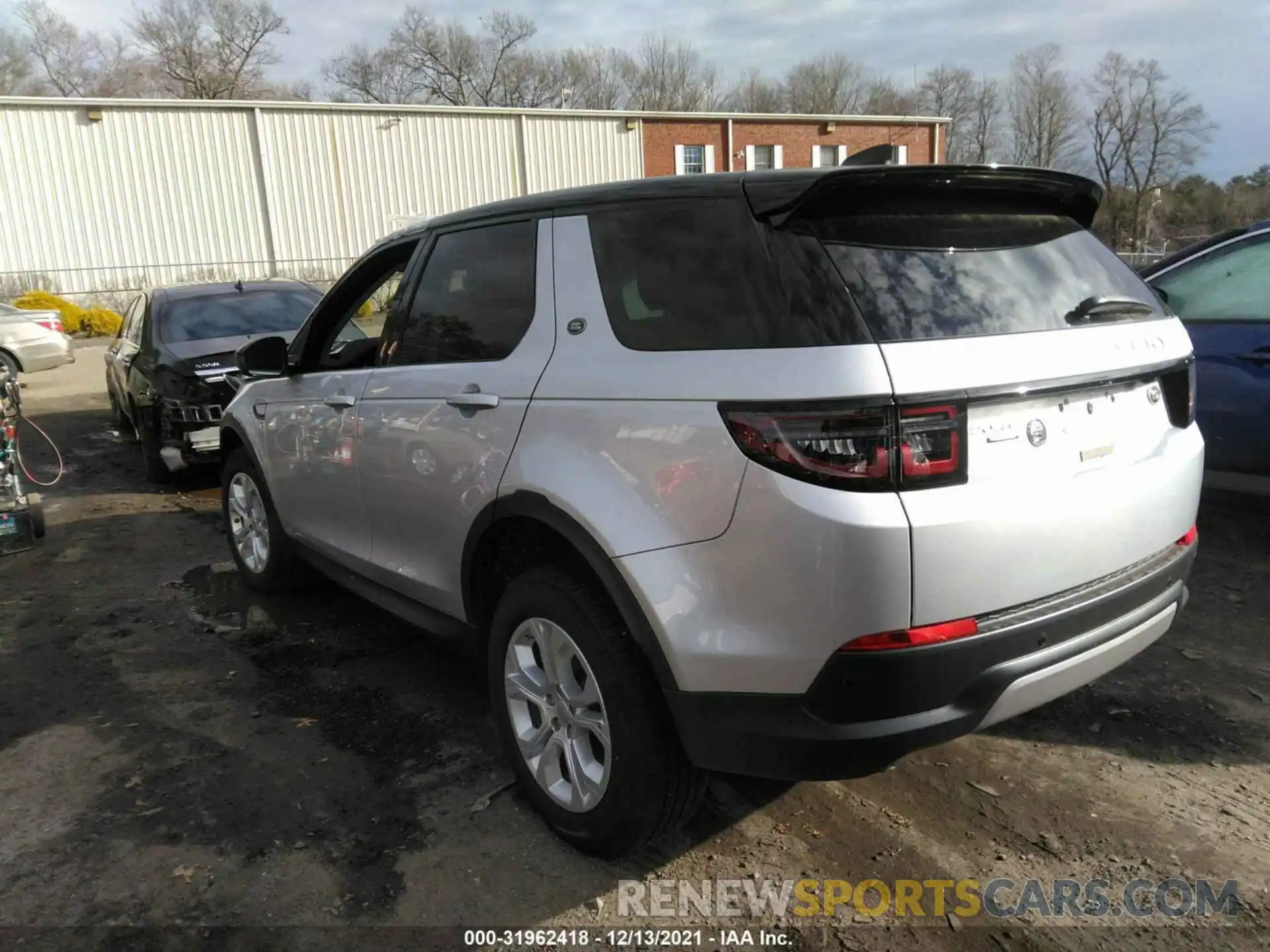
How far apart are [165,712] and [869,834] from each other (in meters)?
2.83

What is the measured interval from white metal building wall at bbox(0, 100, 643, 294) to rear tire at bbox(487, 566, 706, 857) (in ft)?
74.1

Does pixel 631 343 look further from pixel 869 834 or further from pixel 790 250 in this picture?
pixel 869 834

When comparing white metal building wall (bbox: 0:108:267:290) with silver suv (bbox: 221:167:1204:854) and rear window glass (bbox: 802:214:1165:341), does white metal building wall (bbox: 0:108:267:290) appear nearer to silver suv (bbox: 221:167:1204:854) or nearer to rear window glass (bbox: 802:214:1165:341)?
silver suv (bbox: 221:167:1204:854)

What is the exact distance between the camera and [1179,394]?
2.74 meters

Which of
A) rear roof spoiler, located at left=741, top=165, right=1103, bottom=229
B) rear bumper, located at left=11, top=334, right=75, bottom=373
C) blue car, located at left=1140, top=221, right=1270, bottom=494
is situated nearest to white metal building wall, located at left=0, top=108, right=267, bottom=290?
rear bumper, located at left=11, top=334, right=75, bottom=373

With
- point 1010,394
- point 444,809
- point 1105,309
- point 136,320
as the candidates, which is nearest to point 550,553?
point 444,809

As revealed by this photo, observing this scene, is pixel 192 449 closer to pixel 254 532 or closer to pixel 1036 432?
pixel 254 532

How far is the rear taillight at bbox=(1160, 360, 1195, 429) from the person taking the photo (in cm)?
267

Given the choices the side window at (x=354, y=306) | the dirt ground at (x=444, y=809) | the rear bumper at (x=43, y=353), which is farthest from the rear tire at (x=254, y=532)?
the rear bumper at (x=43, y=353)

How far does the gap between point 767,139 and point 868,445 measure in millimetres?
34592

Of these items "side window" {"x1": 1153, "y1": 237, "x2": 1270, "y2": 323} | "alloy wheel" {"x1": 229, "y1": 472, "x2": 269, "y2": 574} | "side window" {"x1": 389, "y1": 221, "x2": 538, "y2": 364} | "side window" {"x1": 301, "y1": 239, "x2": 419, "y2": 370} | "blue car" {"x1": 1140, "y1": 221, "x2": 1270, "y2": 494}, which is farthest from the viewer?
"alloy wheel" {"x1": 229, "y1": 472, "x2": 269, "y2": 574}

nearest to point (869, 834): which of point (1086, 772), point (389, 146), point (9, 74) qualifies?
point (1086, 772)

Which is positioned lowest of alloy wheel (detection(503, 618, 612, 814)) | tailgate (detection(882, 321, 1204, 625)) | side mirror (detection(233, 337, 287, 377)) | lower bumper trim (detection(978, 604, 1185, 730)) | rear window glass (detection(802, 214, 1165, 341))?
alloy wheel (detection(503, 618, 612, 814))

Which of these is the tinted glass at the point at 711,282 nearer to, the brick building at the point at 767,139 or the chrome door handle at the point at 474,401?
the chrome door handle at the point at 474,401
